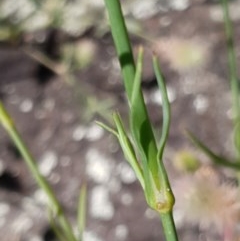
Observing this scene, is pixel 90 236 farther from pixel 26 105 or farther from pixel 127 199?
pixel 26 105

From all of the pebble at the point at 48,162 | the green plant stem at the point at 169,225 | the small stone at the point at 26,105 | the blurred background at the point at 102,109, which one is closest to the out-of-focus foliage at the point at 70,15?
the blurred background at the point at 102,109

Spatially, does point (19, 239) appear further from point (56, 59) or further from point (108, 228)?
point (56, 59)

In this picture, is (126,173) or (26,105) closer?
(126,173)

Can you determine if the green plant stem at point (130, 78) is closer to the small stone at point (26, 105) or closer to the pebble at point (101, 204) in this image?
the pebble at point (101, 204)

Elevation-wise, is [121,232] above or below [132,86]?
below

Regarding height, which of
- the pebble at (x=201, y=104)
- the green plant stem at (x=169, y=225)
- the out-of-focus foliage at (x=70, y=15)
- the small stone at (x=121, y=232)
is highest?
the green plant stem at (x=169, y=225)

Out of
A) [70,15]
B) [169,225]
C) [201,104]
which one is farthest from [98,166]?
[169,225]

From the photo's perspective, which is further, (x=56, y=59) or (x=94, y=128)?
(x=56, y=59)

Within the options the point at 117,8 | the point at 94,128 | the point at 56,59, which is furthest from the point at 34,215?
the point at 117,8

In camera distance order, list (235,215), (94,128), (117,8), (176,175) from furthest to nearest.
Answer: (94,128) < (176,175) < (235,215) < (117,8)
